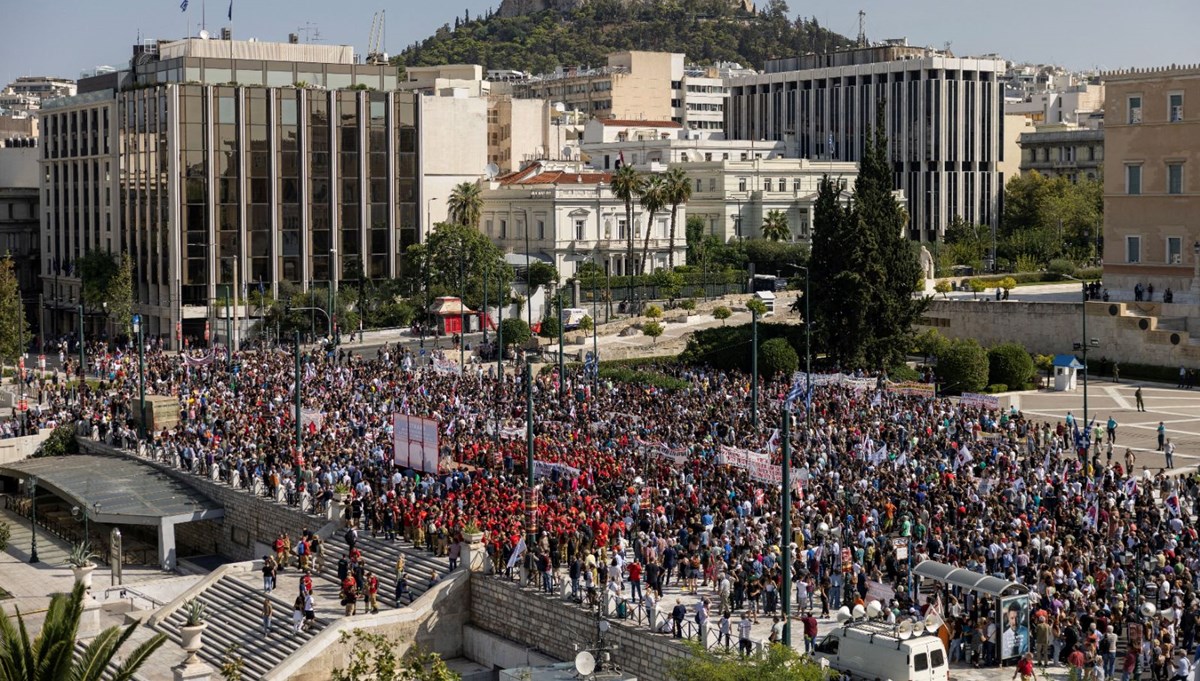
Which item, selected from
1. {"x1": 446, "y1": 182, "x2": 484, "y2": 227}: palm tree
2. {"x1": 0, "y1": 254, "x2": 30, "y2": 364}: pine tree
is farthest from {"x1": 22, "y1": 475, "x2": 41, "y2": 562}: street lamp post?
{"x1": 446, "y1": 182, "x2": 484, "y2": 227}: palm tree

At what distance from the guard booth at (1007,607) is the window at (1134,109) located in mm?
46749

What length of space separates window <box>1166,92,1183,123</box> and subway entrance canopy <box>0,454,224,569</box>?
42.9 metres

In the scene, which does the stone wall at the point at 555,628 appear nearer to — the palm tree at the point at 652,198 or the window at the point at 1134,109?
the window at the point at 1134,109

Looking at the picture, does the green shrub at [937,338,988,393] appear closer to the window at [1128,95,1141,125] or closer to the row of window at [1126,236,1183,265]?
the row of window at [1126,236,1183,265]

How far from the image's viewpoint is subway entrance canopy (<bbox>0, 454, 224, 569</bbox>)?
50.0 metres

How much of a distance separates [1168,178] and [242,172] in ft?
149

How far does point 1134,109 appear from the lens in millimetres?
73000

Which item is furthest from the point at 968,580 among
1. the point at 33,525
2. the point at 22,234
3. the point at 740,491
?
the point at 22,234

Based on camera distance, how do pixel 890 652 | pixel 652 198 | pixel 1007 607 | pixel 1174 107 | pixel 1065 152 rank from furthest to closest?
pixel 1065 152
pixel 652 198
pixel 1174 107
pixel 1007 607
pixel 890 652

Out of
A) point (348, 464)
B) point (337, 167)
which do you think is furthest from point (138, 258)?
point (348, 464)

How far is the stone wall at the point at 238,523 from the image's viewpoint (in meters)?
46.8

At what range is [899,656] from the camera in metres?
28.3

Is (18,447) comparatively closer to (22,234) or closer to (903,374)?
(903,374)

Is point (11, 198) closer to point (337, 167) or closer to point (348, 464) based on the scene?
point (337, 167)
